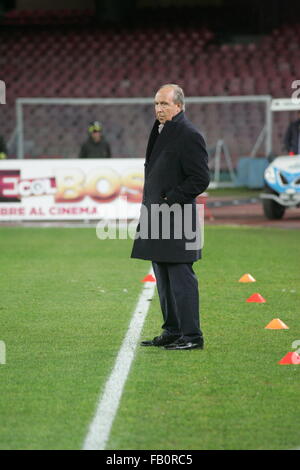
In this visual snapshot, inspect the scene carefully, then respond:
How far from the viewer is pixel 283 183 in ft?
63.2

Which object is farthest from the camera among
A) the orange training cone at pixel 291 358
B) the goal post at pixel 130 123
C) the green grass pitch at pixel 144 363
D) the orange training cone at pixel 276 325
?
the goal post at pixel 130 123

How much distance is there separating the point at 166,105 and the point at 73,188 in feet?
39.7

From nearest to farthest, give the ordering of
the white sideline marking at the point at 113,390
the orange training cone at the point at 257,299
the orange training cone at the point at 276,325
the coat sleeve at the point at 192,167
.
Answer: the white sideline marking at the point at 113,390 → the coat sleeve at the point at 192,167 → the orange training cone at the point at 276,325 → the orange training cone at the point at 257,299

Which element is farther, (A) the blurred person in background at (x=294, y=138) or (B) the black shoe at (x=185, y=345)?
(A) the blurred person in background at (x=294, y=138)

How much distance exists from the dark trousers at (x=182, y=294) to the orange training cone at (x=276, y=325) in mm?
1136

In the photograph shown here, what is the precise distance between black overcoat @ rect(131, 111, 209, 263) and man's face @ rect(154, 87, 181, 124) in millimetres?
44

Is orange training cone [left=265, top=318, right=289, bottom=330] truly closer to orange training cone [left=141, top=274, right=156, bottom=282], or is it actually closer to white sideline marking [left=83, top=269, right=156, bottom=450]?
white sideline marking [left=83, top=269, right=156, bottom=450]

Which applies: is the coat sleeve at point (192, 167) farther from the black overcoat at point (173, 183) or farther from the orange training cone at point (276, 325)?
the orange training cone at point (276, 325)

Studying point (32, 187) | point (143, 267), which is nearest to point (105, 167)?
point (32, 187)

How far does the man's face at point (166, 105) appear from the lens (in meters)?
7.34

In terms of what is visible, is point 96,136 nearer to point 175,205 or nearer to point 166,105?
point 175,205

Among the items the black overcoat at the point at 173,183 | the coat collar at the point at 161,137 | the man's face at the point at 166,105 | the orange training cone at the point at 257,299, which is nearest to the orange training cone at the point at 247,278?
the orange training cone at the point at 257,299

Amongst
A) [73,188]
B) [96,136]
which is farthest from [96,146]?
[73,188]
